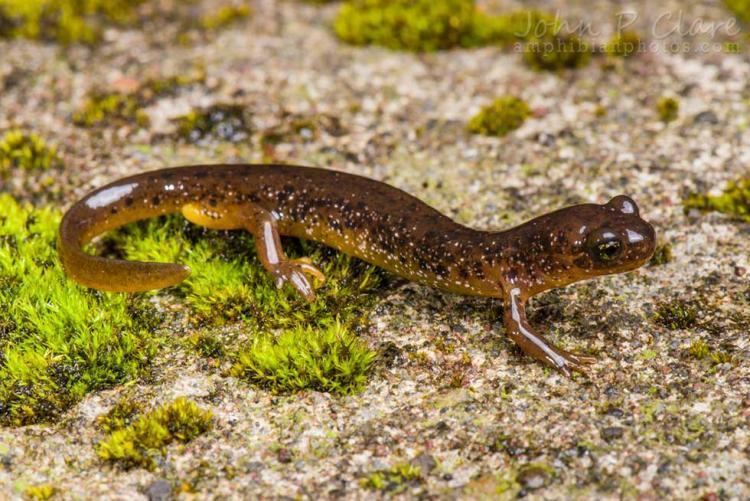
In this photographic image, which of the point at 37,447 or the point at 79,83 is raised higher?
the point at 79,83

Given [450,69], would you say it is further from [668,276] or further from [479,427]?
[479,427]

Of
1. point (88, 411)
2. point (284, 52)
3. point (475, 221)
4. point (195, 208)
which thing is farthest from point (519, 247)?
point (284, 52)

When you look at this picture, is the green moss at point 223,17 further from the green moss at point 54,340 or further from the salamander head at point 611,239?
the salamander head at point 611,239

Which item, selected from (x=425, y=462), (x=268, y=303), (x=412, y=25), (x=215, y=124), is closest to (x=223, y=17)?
(x=215, y=124)

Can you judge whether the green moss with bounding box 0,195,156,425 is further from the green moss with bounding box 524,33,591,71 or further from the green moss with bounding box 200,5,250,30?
the green moss with bounding box 524,33,591,71

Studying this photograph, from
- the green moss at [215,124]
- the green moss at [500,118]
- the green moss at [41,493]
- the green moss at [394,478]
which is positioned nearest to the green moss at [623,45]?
the green moss at [500,118]

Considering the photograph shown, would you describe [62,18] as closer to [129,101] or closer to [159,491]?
[129,101]
